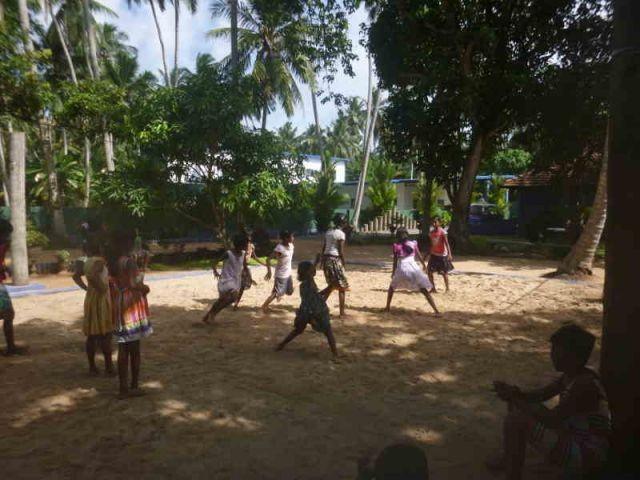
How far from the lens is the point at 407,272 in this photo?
733cm

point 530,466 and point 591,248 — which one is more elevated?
point 591,248

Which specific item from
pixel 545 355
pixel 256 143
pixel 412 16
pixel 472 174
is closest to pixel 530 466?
pixel 545 355

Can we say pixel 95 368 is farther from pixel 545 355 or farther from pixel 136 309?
pixel 545 355

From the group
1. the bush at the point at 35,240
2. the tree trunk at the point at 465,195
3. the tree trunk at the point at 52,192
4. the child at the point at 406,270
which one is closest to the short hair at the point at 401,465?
the child at the point at 406,270

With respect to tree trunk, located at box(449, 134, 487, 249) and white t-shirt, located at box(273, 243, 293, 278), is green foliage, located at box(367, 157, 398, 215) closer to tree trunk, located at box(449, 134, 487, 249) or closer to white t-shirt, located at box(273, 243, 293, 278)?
tree trunk, located at box(449, 134, 487, 249)

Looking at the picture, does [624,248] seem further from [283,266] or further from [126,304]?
[283,266]

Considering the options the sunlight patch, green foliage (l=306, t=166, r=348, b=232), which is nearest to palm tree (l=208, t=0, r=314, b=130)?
green foliage (l=306, t=166, r=348, b=232)

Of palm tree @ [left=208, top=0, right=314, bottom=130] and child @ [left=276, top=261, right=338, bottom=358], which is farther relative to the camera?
palm tree @ [left=208, top=0, right=314, bottom=130]

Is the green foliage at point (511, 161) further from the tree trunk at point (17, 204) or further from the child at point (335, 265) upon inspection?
the tree trunk at point (17, 204)

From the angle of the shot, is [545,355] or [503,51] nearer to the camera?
[545,355]

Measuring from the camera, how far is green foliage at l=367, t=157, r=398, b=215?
101 ft

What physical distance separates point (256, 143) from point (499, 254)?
9.57 m

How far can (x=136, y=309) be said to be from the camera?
428cm

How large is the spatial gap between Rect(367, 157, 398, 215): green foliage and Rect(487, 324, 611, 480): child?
2831 cm
